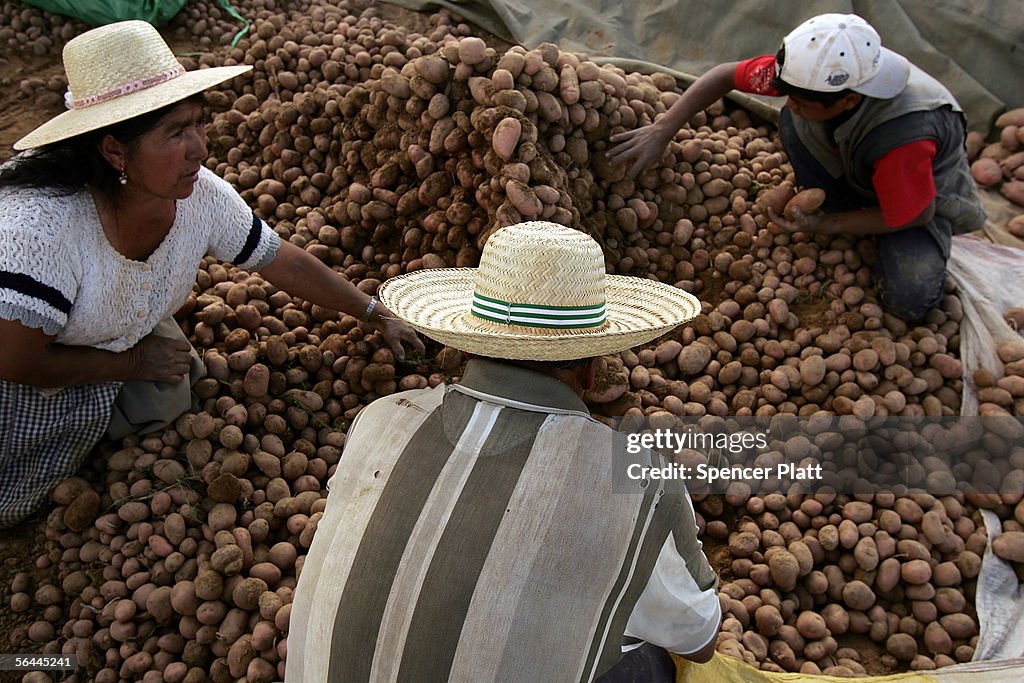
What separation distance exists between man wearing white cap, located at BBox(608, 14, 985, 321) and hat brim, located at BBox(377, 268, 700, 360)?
1.06 meters

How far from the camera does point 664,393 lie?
2.38 m

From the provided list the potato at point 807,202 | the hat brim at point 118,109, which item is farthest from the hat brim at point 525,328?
the potato at point 807,202

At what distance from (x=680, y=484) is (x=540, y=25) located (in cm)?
277

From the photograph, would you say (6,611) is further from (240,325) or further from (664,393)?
(664,393)

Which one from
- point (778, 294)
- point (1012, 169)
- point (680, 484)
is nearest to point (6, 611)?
point (680, 484)

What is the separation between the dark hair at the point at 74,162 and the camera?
163 centimetres

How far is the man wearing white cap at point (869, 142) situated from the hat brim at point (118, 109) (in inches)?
56.8

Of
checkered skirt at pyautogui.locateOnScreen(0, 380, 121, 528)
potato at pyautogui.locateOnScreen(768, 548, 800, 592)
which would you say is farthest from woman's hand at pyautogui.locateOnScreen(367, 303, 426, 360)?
potato at pyautogui.locateOnScreen(768, 548, 800, 592)

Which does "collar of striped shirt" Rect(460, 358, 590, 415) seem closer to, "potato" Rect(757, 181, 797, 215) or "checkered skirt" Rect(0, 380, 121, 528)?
"checkered skirt" Rect(0, 380, 121, 528)

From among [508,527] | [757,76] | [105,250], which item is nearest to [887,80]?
[757,76]

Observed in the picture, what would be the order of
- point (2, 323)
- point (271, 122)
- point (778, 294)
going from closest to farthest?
point (2, 323) → point (778, 294) → point (271, 122)

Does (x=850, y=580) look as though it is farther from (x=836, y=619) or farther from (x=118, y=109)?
(x=118, y=109)

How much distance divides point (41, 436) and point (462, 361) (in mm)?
1122

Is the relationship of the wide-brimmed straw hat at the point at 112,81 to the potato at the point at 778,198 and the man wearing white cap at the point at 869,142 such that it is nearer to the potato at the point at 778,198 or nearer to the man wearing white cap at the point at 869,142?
the man wearing white cap at the point at 869,142
